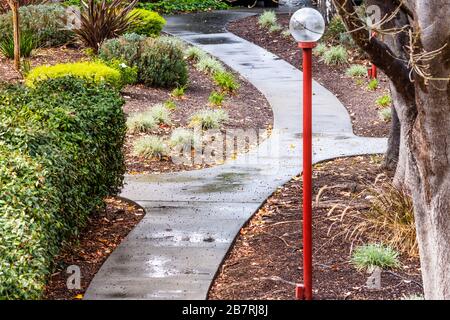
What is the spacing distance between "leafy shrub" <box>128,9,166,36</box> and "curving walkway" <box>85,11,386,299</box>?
14.8 ft

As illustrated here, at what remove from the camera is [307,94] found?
646 centimetres

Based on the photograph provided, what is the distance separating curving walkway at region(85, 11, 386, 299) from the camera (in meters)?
7.23

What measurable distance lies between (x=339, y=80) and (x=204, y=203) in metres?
8.70

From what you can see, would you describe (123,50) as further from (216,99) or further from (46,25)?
(46,25)

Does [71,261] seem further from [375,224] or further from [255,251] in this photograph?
[375,224]

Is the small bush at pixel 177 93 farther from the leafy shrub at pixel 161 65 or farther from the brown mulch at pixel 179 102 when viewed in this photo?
the leafy shrub at pixel 161 65

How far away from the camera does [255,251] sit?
808 centimetres

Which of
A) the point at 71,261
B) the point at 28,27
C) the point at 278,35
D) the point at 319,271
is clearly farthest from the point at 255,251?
the point at 278,35

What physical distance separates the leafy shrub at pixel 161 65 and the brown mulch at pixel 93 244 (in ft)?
20.2

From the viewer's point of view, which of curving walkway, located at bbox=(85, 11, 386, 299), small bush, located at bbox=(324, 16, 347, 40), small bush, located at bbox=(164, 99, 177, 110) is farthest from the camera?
small bush, located at bbox=(324, 16, 347, 40)

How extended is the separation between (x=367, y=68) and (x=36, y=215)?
12707 millimetres

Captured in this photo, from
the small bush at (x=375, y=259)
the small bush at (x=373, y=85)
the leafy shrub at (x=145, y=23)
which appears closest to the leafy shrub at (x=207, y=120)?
the small bush at (x=373, y=85)

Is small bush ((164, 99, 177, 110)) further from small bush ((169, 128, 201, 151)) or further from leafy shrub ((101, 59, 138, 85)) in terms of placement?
small bush ((169, 128, 201, 151))

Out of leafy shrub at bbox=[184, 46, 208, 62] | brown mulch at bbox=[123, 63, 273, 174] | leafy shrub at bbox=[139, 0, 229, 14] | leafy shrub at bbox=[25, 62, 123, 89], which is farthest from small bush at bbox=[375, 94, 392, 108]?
leafy shrub at bbox=[139, 0, 229, 14]
